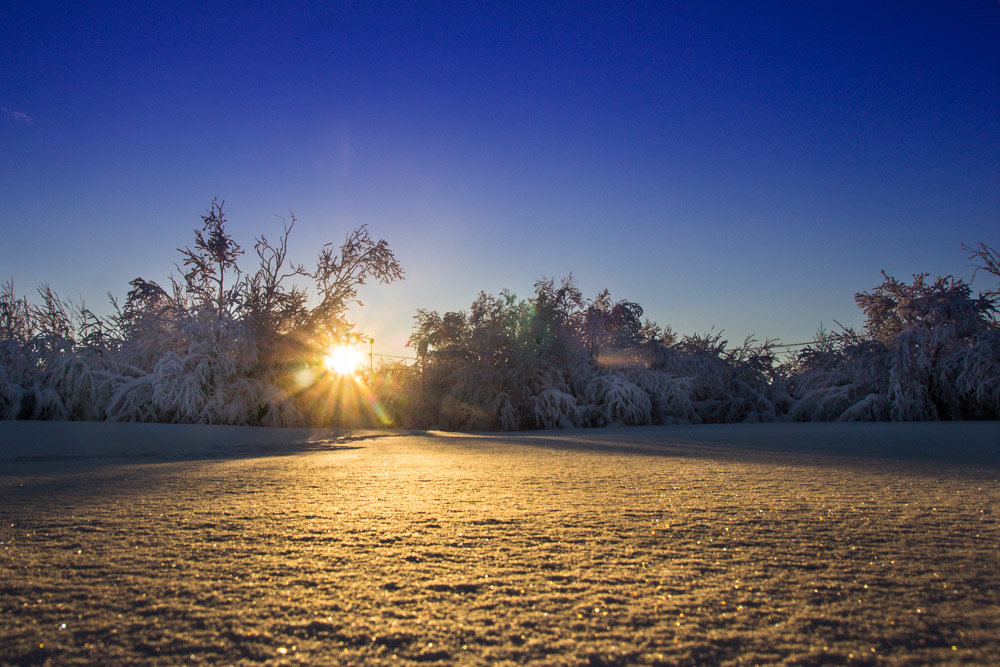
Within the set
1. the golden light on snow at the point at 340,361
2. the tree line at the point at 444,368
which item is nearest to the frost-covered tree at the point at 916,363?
the tree line at the point at 444,368

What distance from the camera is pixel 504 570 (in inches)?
59.7

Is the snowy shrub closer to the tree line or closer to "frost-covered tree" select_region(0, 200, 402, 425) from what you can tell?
the tree line

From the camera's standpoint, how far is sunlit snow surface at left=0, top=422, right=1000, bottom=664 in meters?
→ 1.07

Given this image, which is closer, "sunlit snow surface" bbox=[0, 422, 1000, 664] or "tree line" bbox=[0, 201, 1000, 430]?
"sunlit snow surface" bbox=[0, 422, 1000, 664]

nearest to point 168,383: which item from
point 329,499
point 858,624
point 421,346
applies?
point 421,346

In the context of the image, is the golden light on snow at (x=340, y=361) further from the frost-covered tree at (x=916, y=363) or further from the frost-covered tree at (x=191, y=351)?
the frost-covered tree at (x=916, y=363)

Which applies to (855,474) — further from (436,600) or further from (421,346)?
(421,346)

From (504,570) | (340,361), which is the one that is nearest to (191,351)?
(340,361)

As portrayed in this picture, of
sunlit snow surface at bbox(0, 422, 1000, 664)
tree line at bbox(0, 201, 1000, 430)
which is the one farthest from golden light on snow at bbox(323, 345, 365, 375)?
sunlit snow surface at bbox(0, 422, 1000, 664)

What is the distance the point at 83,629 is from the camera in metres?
1.14

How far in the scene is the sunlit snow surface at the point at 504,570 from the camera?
1.07 metres

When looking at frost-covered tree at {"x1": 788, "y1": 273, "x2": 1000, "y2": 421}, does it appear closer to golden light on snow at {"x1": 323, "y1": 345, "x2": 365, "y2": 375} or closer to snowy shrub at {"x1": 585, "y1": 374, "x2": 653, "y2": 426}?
snowy shrub at {"x1": 585, "y1": 374, "x2": 653, "y2": 426}

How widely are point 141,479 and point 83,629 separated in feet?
8.82

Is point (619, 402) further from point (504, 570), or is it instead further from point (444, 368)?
point (504, 570)
